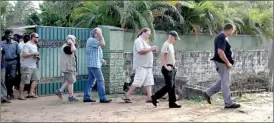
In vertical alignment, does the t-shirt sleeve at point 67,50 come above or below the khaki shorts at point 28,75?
above

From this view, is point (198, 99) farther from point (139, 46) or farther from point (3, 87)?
point (3, 87)

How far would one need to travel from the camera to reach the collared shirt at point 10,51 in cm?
917

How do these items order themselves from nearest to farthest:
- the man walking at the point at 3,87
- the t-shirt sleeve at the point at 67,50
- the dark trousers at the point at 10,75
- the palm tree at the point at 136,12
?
the man walking at the point at 3,87
the t-shirt sleeve at the point at 67,50
the dark trousers at the point at 10,75
the palm tree at the point at 136,12

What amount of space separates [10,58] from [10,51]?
0.55ft

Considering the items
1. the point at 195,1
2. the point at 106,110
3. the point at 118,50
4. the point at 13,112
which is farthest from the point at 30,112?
the point at 195,1

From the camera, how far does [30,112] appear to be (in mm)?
7410

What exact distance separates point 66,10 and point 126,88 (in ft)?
17.4

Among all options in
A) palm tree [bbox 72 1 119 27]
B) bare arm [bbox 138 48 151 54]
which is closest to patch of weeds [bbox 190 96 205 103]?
bare arm [bbox 138 48 151 54]

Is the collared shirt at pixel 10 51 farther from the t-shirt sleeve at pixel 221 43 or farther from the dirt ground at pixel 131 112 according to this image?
the t-shirt sleeve at pixel 221 43

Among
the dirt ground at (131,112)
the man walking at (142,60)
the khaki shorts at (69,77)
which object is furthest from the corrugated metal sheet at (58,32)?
the man walking at (142,60)

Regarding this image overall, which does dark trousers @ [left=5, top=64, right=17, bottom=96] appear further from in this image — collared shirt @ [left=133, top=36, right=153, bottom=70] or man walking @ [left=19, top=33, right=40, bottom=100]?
collared shirt @ [left=133, top=36, right=153, bottom=70]

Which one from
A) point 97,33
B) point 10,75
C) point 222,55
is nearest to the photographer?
point 222,55

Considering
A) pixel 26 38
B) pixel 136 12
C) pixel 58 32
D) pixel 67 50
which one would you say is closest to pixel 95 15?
pixel 136 12

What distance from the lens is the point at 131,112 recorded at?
7414mm
